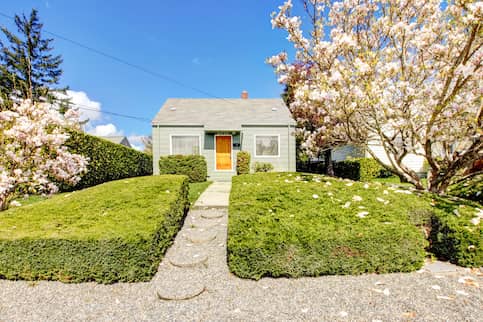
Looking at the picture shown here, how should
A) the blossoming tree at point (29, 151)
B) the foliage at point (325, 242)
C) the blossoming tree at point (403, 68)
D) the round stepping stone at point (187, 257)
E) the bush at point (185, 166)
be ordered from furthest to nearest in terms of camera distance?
the bush at point (185, 166)
the blossoming tree at point (29, 151)
the blossoming tree at point (403, 68)
the round stepping stone at point (187, 257)
the foliage at point (325, 242)

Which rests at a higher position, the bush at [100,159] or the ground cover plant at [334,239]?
the bush at [100,159]

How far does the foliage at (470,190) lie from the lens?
164 inches

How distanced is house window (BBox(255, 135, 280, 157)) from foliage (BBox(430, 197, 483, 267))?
801 cm

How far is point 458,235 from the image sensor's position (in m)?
2.67

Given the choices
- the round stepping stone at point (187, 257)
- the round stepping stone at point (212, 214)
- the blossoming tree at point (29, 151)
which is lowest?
the round stepping stone at point (187, 257)

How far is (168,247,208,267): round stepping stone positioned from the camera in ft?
9.51

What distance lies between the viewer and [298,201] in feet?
11.6

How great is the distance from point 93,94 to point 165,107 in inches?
451

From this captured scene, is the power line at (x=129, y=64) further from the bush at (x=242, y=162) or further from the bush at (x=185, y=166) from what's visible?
the bush at (x=185, y=166)

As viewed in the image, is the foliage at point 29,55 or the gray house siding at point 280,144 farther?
the foliage at point 29,55

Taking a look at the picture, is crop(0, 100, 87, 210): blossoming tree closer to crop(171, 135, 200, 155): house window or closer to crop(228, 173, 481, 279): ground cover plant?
crop(228, 173, 481, 279): ground cover plant

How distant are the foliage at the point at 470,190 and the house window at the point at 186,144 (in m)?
8.97

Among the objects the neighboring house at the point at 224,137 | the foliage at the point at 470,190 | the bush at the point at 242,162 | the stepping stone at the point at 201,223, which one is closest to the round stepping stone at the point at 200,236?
the stepping stone at the point at 201,223

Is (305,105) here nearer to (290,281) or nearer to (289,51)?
(289,51)
